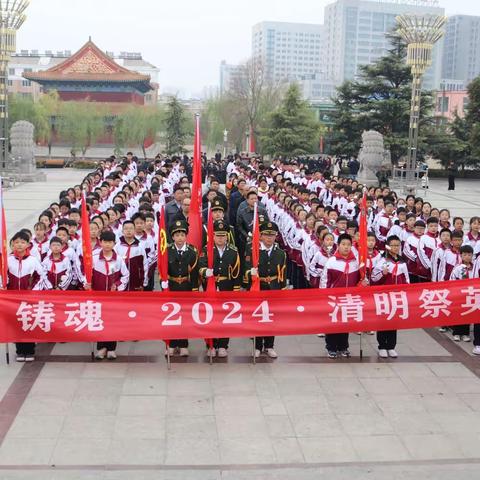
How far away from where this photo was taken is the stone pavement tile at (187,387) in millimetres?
6691

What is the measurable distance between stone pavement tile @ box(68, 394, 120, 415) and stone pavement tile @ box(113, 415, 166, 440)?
215 mm

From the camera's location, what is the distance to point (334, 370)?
7426 millimetres

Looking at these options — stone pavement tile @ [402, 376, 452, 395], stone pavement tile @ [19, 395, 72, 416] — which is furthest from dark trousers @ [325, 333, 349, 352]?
stone pavement tile @ [19, 395, 72, 416]

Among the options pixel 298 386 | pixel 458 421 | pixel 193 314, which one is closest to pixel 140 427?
pixel 193 314

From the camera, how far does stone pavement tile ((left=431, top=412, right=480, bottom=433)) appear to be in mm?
6027

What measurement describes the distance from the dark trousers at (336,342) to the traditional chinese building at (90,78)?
153ft

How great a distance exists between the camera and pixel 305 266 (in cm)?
952

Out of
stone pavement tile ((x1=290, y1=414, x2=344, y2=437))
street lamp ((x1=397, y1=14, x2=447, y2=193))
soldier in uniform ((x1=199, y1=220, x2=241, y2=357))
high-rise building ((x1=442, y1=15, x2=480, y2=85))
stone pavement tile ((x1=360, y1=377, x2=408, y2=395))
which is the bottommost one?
stone pavement tile ((x1=360, y1=377, x2=408, y2=395))

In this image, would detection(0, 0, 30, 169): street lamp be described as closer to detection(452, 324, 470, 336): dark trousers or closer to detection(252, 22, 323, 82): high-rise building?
detection(452, 324, 470, 336): dark trousers

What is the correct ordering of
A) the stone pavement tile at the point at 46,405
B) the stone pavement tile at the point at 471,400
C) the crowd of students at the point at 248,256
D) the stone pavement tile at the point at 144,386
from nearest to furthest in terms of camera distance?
1. the stone pavement tile at the point at 46,405
2. the stone pavement tile at the point at 471,400
3. the stone pavement tile at the point at 144,386
4. the crowd of students at the point at 248,256

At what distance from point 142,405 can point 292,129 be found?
1334 inches

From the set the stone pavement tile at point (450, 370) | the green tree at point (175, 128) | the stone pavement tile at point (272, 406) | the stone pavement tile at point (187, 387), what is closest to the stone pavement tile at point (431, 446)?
the stone pavement tile at point (272, 406)

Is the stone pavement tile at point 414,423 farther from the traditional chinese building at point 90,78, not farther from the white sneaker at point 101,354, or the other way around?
the traditional chinese building at point 90,78

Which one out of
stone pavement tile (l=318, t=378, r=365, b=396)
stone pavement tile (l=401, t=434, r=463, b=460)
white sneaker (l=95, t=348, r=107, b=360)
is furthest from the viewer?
white sneaker (l=95, t=348, r=107, b=360)
